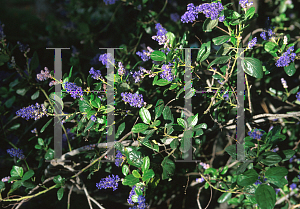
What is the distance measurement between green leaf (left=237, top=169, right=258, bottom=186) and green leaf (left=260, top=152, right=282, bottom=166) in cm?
6

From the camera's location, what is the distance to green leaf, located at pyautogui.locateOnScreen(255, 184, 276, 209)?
2.83 feet

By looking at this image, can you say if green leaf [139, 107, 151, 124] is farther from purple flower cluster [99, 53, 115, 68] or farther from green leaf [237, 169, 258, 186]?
green leaf [237, 169, 258, 186]

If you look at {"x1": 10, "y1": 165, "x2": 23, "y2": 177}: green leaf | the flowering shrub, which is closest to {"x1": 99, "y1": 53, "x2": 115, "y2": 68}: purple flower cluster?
the flowering shrub

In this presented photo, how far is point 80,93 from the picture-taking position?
98 cm

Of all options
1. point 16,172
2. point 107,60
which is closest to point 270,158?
point 107,60

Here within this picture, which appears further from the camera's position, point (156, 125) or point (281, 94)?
point (281, 94)

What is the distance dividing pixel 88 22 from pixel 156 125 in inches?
46.5

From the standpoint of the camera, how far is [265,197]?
877 mm

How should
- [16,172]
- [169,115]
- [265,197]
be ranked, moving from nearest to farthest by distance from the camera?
[265,197], [169,115], [16,172]

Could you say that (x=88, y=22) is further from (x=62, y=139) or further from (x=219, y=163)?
(x=219, y=163)

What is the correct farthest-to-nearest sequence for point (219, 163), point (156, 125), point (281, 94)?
point (219, 163) → point (281, 94) → point (156, 125)

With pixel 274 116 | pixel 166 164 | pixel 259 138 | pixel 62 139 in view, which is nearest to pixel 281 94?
pixel 274 116

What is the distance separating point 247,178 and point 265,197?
0.28ft

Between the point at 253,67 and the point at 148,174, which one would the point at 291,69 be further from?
the point at 148,174
